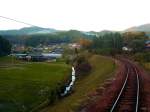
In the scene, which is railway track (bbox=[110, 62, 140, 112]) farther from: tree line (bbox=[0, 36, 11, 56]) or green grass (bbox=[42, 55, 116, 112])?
tree line (bbox=[0, 36, 11, 56])

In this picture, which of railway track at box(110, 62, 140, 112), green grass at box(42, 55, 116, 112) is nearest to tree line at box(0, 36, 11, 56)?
green grass at box(42, 55, 116, 112)

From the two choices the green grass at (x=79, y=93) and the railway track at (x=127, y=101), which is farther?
the green grass at (x=79, y=93)

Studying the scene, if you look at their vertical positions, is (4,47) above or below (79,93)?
above

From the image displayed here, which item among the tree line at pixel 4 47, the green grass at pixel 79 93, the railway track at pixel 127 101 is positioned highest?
the tree line at pixel 4 47

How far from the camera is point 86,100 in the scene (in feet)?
125

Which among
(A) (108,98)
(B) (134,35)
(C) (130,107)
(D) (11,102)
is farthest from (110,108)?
(B) (134,35)

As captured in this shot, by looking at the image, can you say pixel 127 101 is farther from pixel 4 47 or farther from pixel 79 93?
pixel 4 47

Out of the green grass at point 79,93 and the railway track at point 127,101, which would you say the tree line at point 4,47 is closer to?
the green grass at point 79,93

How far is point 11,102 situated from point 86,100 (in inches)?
631

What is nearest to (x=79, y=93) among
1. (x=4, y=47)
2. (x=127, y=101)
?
(x=127, y=101)

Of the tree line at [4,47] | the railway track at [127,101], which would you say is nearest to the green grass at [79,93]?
the railway track at [127,101]

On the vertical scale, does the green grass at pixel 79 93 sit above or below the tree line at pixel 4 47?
below

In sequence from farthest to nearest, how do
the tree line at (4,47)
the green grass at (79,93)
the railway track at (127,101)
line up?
the tree line at (4,47), the green grass at (79,93), the railway track at (127,101)

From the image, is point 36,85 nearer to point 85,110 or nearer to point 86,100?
point 86,100
